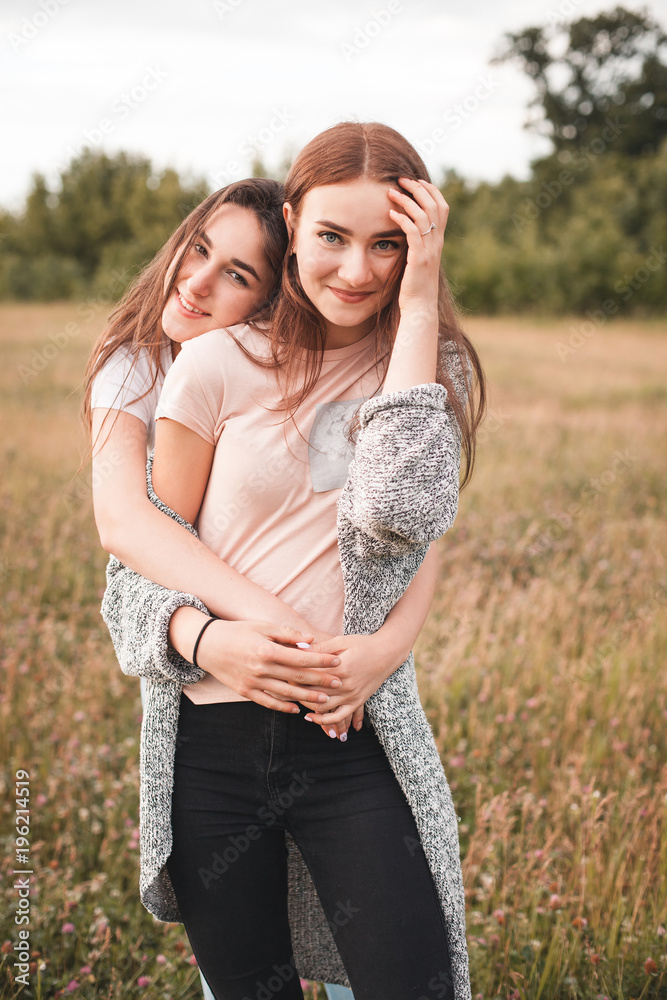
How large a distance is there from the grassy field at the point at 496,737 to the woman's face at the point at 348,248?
0.87 m

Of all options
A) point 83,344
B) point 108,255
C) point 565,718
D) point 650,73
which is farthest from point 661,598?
point 650,73

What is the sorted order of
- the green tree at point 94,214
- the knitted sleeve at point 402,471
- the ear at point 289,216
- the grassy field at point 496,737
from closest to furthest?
the knitted sleeve at point 402,471
the ear at point 289,216
the grassy field at point 496,737
the green tree at point 94,214

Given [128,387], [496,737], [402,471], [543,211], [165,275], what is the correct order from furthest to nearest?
[543,211] → [496,737] → [165,275] → [128,387] → [402,471]

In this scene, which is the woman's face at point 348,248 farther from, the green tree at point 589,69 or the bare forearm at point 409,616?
the green tree at point 589,69

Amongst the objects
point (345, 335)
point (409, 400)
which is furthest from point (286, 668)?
point (345, 335)

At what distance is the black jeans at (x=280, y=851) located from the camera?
1353 millimetres

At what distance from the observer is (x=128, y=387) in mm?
1671

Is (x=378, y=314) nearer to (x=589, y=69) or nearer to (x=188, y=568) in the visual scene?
(x=188, y=568)

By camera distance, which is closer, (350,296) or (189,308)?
(350,296)

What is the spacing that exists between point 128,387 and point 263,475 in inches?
16.2

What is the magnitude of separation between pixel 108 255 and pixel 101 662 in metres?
25.8

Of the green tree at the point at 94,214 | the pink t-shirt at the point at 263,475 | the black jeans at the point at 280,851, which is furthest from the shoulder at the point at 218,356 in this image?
the green tree at the point at 94,214

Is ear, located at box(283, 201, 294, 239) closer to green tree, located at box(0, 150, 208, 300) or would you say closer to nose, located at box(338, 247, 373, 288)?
nose, located at box(338, 247, 373, 288)

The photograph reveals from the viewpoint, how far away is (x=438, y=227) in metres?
1.46
